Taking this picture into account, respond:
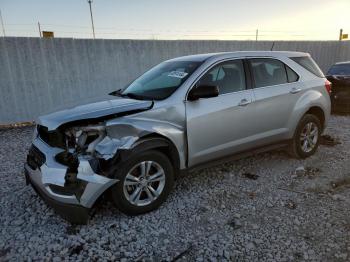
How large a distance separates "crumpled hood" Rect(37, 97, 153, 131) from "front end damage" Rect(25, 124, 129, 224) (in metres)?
0.11

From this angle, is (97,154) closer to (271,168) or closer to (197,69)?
(197,69)

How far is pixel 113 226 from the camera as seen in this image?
2.94 metres

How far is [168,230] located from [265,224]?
3.35 ft

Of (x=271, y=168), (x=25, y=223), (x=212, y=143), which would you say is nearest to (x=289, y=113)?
(x=271, y=168)

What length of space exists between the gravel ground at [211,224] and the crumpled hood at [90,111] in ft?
3.56

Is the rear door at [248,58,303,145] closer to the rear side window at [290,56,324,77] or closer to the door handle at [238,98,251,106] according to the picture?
the door handle at [238,98,251,106]

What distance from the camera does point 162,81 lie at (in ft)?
12.2

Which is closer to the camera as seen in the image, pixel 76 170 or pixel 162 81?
pixel 76 170

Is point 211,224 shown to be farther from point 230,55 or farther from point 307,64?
point 307,64

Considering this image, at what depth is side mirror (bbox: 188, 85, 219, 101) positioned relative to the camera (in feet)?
10.6

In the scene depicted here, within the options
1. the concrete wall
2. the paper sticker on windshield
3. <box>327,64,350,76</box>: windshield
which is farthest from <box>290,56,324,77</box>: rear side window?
the concrete wall

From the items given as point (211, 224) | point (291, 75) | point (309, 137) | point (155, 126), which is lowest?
point (211, 224)

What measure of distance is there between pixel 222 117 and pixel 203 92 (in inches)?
18.4

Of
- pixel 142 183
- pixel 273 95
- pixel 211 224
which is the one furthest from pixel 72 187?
pixel 273 95
